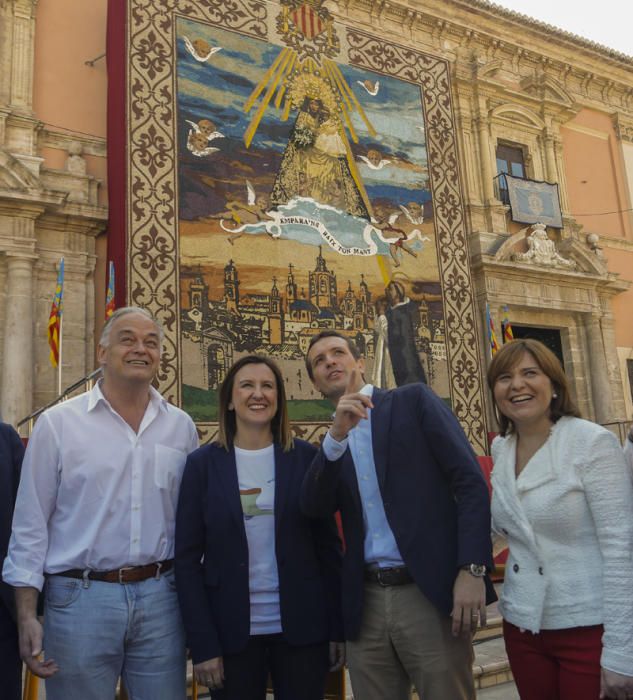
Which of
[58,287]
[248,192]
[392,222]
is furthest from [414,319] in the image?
[58,287]

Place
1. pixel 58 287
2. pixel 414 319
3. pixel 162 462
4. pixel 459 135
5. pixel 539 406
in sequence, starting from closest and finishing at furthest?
1. pixel 539 406
2. pixel 162 462
3. pixel 58 287
4. pixel 414 319
5. pixel 459 135

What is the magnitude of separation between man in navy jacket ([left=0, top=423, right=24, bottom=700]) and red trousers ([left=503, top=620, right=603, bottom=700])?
5.23ft

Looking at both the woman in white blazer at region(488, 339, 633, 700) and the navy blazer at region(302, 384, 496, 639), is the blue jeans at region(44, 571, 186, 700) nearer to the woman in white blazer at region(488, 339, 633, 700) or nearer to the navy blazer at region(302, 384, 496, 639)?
the navy blazer at region(302, 384, 496, 639)

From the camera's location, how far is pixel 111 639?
1.99 m

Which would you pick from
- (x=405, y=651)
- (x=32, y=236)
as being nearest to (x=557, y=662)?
(x=405, y=651)

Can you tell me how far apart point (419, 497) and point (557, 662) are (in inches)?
24.3

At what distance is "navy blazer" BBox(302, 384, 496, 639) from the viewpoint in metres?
2.06

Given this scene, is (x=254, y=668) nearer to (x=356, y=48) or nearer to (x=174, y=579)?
(x=174, y=579)

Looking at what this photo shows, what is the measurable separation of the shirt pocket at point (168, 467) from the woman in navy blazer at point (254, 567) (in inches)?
1.9

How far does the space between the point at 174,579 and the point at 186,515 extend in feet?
0.71

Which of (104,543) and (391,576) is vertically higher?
(104,543)

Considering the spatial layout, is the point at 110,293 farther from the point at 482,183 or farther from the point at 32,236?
the point at 482,183

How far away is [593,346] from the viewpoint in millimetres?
13008

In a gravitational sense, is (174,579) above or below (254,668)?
above
